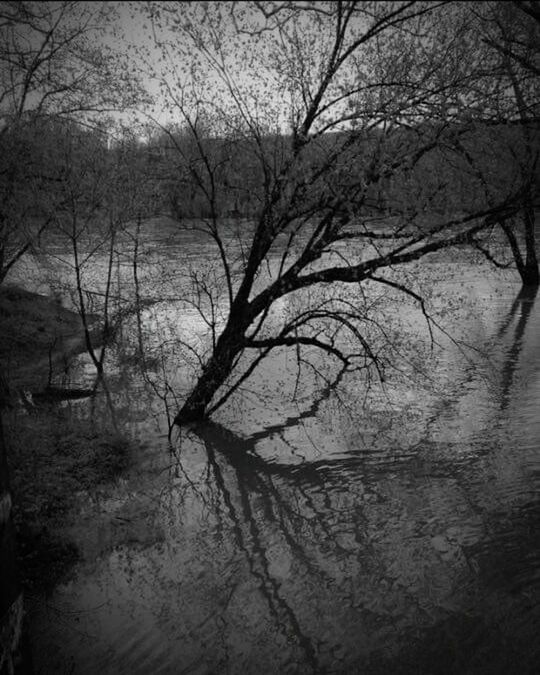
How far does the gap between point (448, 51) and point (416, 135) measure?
1.35 m

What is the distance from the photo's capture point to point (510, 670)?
5.35 meters

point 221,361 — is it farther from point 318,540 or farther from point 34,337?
point 34,337

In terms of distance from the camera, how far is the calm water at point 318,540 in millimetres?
5809

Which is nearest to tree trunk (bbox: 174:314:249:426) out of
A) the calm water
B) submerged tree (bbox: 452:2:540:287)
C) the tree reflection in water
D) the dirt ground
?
the calm water

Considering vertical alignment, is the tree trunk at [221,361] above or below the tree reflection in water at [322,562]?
above

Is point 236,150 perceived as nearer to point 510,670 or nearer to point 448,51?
point 448,51

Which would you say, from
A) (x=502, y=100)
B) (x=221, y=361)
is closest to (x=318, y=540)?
(x=221, y=361)

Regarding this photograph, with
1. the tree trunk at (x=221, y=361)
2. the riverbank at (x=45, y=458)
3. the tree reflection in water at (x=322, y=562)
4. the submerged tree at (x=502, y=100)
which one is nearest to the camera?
the tree reflection in water at (x=322, y=562)

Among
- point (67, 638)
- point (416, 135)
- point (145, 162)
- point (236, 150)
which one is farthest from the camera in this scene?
point (145, 162)

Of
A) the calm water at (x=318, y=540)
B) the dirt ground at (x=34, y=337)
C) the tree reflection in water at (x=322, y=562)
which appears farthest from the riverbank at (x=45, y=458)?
the tree reflection in water at (x=322, y=562)

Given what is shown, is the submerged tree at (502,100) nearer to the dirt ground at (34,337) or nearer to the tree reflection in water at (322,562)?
the tree reflection in water at (322,562)

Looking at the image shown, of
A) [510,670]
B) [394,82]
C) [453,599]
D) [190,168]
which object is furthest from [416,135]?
[510,670]

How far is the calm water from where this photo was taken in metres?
5.81

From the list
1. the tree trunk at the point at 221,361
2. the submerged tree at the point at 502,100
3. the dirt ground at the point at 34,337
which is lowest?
the dirt ground at the point at 34,337
